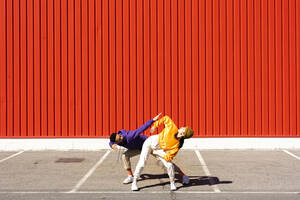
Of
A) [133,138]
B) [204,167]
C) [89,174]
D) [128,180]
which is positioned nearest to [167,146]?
[133,138]

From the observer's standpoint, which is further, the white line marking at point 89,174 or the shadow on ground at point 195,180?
the shadow on ground at point 195,180

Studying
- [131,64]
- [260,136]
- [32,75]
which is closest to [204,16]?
[131,64]

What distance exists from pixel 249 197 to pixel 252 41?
7.43m

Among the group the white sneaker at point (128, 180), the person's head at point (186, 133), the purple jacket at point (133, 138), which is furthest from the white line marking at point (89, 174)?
the person's head at point (186, 133)

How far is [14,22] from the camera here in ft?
46.1

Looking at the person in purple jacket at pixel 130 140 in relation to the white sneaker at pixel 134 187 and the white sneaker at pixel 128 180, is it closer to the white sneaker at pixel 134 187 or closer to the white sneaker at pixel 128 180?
the white sneaker at pixel 128 180

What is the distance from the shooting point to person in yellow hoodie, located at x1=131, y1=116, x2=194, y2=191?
8.18m

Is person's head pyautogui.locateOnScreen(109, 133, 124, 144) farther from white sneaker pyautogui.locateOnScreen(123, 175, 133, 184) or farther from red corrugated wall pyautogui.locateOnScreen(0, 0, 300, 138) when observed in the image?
red corrugated wall pyautogui.locateOnScreen(0, 0, 300, 138)

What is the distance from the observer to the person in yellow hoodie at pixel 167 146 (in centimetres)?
818

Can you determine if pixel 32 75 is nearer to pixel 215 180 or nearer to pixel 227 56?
pixel 227 56

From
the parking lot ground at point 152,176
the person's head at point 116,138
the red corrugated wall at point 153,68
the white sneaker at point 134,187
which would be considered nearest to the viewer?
the parking lot ground at point 152,176

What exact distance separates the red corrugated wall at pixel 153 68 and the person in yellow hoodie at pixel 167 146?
5.31 meters

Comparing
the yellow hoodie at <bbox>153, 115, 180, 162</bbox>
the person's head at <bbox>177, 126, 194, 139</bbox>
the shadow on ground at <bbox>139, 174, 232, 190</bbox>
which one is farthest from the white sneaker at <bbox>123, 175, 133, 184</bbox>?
the person's head at <bbox>177, 126, 194, 139</bbox>

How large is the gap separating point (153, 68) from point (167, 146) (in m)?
5.86
